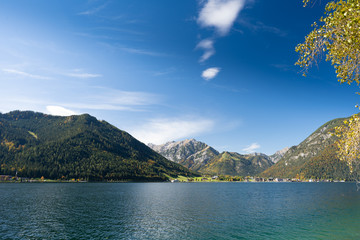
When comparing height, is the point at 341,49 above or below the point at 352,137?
above

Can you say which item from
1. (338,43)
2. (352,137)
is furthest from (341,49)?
(352,137)

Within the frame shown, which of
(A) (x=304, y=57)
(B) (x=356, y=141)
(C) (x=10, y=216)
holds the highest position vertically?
(A) (x=304, y=57)

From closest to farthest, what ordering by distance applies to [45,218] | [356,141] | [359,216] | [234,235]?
[356,141] < [234,235] < [45,218] < [359,216]

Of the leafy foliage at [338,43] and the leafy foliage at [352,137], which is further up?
the leafy foliage at [338,43]

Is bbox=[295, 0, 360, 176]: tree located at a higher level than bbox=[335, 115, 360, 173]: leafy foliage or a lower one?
higher

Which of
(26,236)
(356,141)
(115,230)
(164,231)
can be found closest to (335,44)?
(356,141)

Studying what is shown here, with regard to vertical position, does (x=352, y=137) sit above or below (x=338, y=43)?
below

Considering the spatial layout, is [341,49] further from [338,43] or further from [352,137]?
[352,137]

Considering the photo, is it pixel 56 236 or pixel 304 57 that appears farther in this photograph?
pixel 56 236

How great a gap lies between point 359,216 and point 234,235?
49.1 metres

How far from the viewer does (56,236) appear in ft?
137

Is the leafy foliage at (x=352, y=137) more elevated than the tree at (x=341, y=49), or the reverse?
the tree at (x=341, y=49)

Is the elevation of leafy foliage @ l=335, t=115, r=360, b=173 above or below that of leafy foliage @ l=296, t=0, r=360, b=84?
below

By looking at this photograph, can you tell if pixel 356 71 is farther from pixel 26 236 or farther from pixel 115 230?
pixel 26 236
